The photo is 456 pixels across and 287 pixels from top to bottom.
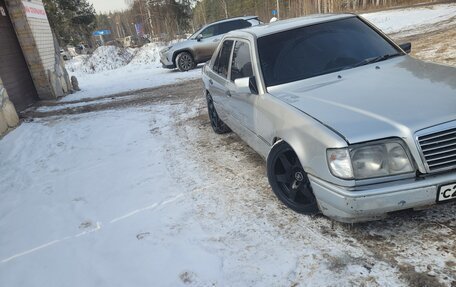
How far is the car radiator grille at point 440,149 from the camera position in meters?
2.39

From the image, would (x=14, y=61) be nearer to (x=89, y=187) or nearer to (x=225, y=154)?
(x=89, y=187)

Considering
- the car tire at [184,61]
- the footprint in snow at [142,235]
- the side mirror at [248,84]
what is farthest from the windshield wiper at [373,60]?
the car tire at [184,61]

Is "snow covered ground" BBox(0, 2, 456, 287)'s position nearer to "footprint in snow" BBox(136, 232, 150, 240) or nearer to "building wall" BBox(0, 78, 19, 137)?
"footprint in snow" BBox(136, 232, 150, 240)

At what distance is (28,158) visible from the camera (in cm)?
620

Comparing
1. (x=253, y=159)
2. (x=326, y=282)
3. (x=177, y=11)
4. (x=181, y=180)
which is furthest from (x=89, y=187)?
(x=177, y=11)

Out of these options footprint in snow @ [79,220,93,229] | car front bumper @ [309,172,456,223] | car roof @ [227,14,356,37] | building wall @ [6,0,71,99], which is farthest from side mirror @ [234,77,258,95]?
building wall @ [6,0,71,99]

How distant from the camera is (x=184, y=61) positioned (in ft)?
47.2

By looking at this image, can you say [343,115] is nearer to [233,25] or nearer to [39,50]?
[39,50]

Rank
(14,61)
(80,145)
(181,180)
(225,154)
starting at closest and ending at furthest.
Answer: (181,180) < (225,154) < (80,145) < (14,61)

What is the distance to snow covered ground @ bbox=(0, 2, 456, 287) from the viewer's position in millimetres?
2611

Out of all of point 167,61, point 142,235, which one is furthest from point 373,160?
point 167,61

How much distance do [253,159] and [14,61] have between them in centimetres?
945

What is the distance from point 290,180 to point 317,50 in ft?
4.76

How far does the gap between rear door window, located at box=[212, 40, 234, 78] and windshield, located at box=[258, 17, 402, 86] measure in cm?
88
